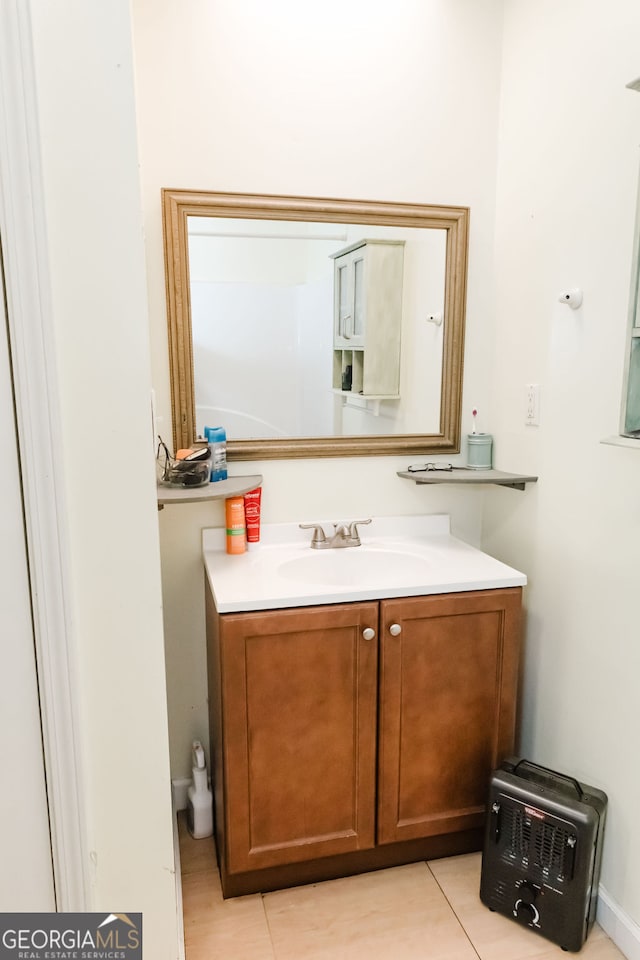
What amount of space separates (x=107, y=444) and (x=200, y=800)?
1.33 meters

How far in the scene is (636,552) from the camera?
4.99 feet

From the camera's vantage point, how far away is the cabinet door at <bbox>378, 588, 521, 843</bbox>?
66.9 inches

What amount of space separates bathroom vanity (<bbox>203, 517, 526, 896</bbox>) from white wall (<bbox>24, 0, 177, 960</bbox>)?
36 cm

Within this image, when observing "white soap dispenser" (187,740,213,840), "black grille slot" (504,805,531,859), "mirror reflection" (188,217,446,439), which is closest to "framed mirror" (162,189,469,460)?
"mirror reflection" (188,217,446,439)

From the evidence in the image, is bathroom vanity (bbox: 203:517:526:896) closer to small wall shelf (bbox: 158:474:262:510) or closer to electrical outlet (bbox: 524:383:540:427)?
small wall shelf (bbox: 158:474:262:510)

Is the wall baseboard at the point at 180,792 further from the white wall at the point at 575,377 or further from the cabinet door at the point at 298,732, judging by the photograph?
the white wall at the point at 575,377

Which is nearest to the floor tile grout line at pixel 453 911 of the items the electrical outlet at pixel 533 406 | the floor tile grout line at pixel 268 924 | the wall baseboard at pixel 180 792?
the floor tile grout line at pixel 268 924

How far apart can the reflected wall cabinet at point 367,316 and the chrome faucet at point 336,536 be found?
428mm

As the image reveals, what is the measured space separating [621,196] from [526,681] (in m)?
1.38

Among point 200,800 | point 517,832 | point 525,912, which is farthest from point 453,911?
point 200,800

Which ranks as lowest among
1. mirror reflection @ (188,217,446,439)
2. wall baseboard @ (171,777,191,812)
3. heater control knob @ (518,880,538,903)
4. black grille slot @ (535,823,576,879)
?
wall baseboard @ (171,777,191,812)

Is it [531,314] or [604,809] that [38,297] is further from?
[604,809]

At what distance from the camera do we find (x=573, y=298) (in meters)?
1.68

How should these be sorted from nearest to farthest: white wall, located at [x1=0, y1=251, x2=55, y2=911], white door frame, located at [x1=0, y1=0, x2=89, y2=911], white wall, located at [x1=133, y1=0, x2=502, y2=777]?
white door frame, located at [x1=0, y1=0, x2=89, y2=911], white wall, located at [x1=0, y1=251, x2=55, y2=911], white wall, located at [x1=133, y1=0, x2=502, y2=777]
